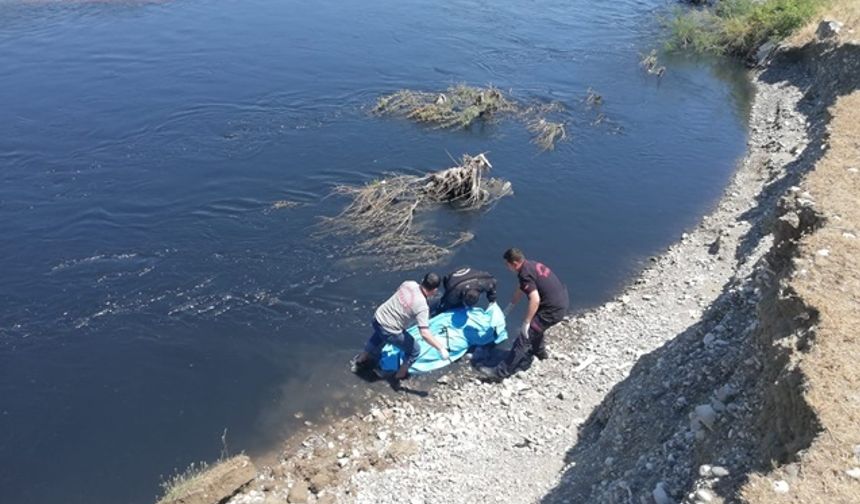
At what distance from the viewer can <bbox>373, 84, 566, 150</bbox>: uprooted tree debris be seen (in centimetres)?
2672

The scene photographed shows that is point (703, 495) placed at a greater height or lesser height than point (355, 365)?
greater

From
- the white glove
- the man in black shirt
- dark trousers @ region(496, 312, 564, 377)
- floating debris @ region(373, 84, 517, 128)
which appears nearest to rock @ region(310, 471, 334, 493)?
dark trousers @ region(496, 312, 564, 377)

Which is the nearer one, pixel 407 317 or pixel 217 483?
pixel 217 483

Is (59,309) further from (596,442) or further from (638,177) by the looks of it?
(638,177)

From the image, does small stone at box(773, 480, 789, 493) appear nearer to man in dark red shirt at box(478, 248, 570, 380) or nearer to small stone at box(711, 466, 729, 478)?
small stone at box(711, 466, 729, 478)

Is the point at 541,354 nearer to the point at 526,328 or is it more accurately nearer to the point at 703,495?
the point at 526,328

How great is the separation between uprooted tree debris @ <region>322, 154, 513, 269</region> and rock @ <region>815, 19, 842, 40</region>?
15468mm

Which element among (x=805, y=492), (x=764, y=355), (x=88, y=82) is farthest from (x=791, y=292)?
(x=88, y=82)

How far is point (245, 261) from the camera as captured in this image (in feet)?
63.0

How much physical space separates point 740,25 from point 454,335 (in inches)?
1061

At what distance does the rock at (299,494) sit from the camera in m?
12.5

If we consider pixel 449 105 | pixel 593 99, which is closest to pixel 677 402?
pixel 449 105

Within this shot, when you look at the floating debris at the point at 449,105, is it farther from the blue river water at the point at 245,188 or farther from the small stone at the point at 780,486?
the small stone at the point at 780,486

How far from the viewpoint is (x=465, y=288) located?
15281mm
